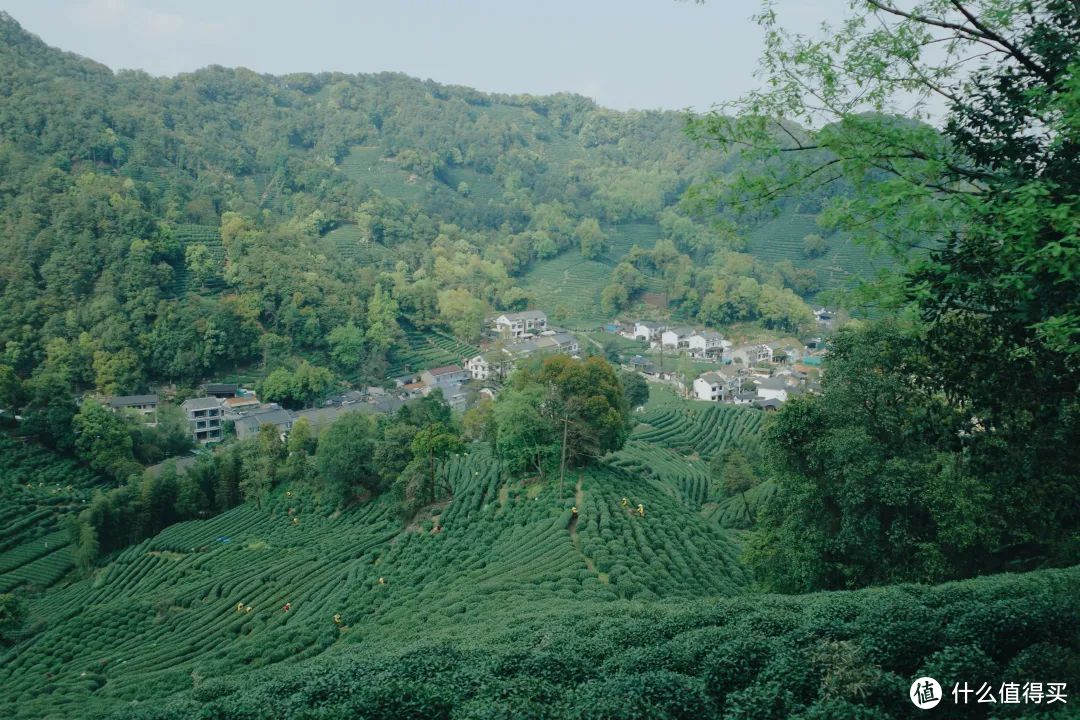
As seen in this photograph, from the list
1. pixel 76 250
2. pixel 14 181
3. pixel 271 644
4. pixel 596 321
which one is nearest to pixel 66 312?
pixel 76 250

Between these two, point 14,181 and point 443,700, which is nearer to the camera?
point 443,700

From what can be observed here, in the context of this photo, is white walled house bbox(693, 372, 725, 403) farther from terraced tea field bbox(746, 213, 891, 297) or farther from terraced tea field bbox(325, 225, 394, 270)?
terraced tea field bbox(325, 225, 394, 270)

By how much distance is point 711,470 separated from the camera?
33.2m

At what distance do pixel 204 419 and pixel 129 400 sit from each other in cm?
402

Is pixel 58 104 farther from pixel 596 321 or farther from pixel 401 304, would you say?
pixel 596 321

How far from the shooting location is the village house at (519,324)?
61719 mm

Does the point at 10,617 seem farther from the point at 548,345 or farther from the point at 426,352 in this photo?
the point at 548,345

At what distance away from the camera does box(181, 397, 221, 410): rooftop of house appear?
3941 cm

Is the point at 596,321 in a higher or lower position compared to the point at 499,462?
higher

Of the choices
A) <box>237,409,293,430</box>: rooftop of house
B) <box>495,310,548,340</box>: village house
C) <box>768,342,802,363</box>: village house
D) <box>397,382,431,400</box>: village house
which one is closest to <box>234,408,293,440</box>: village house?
<box>237,409,293,430</box>: rooftop of house

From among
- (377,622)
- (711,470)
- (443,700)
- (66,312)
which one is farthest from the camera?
(66,312)

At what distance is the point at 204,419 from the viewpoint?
130 ft

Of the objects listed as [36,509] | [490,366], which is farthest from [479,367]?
[36,509]

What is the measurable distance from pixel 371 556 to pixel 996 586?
54.3 feet
